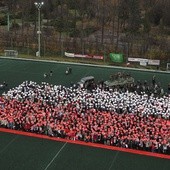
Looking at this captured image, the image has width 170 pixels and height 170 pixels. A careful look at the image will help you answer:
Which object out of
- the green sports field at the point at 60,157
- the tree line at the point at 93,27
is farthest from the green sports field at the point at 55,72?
the green sports field at the point at 60,157

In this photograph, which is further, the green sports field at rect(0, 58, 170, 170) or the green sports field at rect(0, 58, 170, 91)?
the green sports field at rect(0, 58, 170, 91)

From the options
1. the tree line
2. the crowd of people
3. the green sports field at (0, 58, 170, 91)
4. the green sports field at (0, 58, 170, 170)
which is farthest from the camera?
the tree line

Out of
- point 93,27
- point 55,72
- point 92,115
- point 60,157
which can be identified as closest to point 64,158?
point 60,157

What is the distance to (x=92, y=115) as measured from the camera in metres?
26.2

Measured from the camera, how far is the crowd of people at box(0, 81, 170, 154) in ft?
77.9

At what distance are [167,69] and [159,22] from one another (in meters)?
17.9

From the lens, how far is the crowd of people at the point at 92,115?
77.9ft

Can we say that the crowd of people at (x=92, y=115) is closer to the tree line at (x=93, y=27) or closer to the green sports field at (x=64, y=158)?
the green sports field at (x=64, y=158)

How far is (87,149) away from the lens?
2362cm

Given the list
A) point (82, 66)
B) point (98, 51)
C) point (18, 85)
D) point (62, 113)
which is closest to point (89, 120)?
point (62, 113)

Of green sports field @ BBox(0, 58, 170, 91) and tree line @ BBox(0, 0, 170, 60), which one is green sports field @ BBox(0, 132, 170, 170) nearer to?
green sports field @ BBox(0, 58, 170, 91)

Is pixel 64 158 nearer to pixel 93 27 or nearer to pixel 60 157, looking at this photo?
pixel 60 157

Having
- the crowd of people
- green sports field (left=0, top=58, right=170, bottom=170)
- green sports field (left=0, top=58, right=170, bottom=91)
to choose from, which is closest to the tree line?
green sports field (left=0, top=58, right=170, bottom=91)

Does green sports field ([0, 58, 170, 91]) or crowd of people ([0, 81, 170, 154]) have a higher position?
green sports field ([0, 58, 170, 91])
